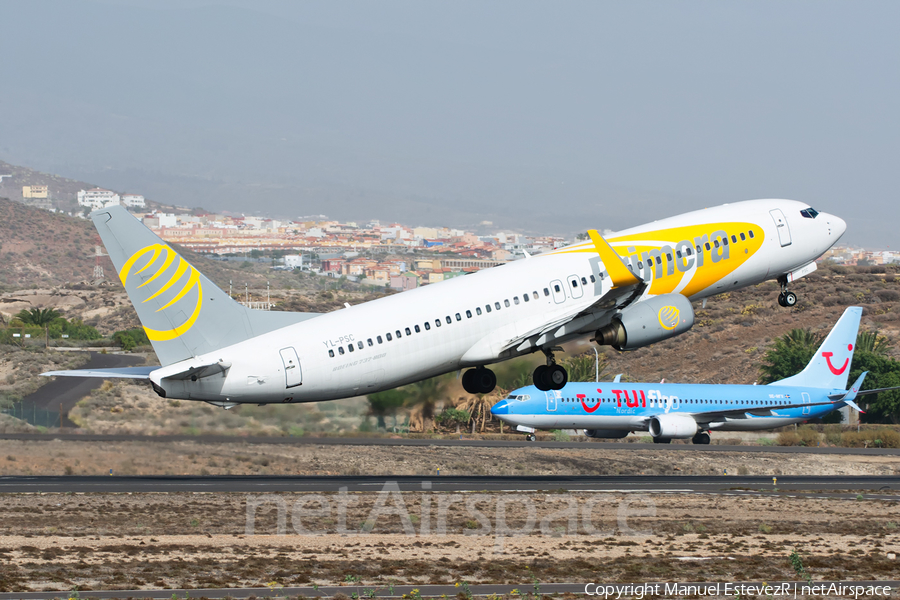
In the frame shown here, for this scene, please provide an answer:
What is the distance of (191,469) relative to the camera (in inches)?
2532

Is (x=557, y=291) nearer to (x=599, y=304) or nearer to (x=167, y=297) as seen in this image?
(x=599, y=304)

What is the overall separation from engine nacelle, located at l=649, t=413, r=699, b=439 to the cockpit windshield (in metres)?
34.8

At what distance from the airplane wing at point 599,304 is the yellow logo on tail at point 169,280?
1175cm

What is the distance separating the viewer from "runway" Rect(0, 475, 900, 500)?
2265 inches

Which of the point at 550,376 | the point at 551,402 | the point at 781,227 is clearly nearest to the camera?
the point at 550,376

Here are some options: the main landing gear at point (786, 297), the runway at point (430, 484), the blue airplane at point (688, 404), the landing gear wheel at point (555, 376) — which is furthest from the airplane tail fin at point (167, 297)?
the blue airplane at point (688, 404)

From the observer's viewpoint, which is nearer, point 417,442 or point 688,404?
point 417,442

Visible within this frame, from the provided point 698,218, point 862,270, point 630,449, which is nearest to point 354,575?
point 698,218

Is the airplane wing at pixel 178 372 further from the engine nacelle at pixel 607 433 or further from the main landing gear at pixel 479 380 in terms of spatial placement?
the engine nacelle at pixel 607 433

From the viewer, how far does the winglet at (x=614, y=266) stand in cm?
4119

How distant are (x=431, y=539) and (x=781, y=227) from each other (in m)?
20.3

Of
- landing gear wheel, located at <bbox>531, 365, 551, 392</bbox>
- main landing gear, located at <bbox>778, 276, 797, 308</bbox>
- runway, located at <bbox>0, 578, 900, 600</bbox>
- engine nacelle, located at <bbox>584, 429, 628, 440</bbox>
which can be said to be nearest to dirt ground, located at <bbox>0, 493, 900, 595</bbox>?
runway, located at <bbox>0, 578, 900, 600</bbox>

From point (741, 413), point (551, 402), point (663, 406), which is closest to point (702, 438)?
point (741, 413)

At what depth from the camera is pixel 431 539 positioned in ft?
145
